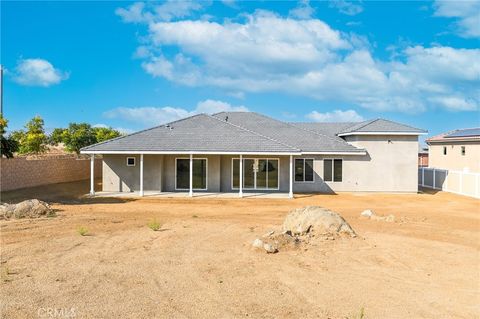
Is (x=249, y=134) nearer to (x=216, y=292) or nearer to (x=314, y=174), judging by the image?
(x=314, y=174)

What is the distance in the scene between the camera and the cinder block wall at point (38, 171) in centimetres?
2423

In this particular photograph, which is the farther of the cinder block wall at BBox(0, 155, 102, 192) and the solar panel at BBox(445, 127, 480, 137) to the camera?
the solar panel at BBox(445, 127, 480, 137)

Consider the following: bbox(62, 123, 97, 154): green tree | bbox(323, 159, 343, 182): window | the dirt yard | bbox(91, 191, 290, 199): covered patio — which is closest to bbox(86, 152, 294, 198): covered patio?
bbox(91, 191, 290, 199): covered patio

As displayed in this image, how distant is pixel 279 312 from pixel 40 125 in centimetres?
4085

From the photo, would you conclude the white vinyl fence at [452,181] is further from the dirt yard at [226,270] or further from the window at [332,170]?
the dirt yard at [226,270]

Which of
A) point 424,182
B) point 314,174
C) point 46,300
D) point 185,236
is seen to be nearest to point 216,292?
point 46,300

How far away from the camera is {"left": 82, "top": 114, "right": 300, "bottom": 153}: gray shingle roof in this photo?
79.5ft

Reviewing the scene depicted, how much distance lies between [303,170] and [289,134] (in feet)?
11.4

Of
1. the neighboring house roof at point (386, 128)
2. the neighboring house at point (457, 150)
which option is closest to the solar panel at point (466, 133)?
the neighboring house at point (457, 150)

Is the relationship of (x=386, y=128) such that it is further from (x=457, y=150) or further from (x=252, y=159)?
(x=457, y=150)

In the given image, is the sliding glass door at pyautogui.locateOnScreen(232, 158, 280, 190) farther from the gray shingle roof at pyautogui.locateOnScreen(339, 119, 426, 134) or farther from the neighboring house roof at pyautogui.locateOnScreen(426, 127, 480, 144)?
the neighboring house roof at pyautogui.locateOnScreen(426, 127, 480, 144)

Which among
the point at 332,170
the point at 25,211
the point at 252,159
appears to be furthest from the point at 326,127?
the point at 25,211

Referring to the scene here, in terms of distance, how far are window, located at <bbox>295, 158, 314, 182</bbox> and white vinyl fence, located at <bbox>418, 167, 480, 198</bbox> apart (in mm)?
9713

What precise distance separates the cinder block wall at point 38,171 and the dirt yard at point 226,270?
35.1 ft
